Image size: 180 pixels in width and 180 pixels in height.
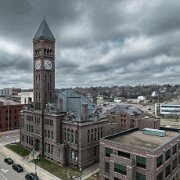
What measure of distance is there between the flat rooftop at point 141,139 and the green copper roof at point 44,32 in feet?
116

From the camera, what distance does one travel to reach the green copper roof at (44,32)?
201 feet

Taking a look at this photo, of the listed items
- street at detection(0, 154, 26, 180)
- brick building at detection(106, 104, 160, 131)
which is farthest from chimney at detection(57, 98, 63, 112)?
brick building at detection(106, 104, 160, 131)

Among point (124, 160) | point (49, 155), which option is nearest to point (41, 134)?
point (49, 155)

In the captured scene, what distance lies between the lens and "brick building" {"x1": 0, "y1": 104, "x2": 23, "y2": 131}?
93.9m

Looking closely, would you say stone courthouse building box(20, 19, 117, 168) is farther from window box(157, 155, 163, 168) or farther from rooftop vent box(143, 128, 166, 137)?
window box(157, 155, 163, 168)

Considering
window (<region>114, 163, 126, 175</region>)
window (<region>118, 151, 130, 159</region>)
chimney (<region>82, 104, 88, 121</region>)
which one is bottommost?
window (<region>114, 163, 126, 175</region>)

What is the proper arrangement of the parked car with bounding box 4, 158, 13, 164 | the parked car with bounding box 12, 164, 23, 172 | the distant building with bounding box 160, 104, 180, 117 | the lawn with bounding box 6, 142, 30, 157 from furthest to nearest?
the distant building with bounding box 160, 104, 180, 117
the lawn with bounding box 6, 142, 30, 157
the parked car with bounding box 4, 158, 13, 164
the parked car with bounding box 12, 164, 23, 172

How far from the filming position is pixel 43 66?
60.8 metres

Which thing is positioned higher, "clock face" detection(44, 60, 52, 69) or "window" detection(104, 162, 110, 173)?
"clock face" detection(44, 60, 52, 69)

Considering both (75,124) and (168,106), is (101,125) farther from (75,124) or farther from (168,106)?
(168,106)

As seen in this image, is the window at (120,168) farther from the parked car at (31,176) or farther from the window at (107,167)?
the parked car at (31,176)

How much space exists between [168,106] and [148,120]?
95.3 m

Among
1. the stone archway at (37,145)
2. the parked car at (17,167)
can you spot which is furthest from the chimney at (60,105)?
the parked car at (17,167)

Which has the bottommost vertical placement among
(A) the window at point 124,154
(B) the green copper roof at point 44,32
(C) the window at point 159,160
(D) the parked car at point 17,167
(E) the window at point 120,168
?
(D) the parked car at point 17,167
